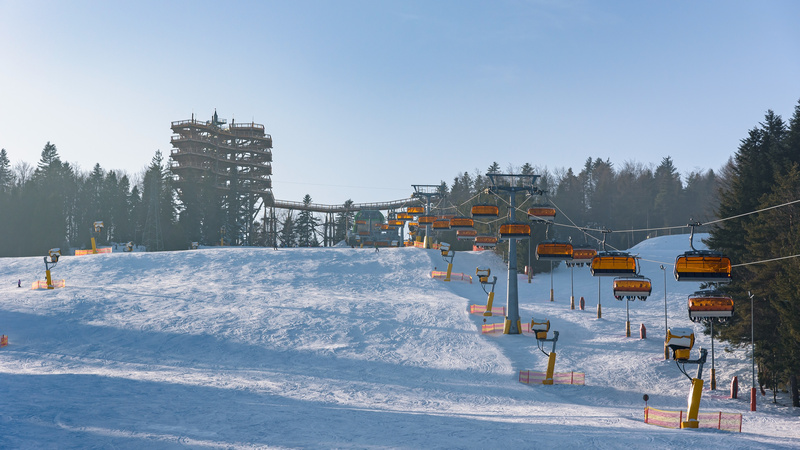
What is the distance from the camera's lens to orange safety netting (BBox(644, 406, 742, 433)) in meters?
19.6

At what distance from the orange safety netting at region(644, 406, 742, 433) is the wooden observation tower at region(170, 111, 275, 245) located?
73796mm

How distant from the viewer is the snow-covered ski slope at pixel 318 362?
17.2 metres

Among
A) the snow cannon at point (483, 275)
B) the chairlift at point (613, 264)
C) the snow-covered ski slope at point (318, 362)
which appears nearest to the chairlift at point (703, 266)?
the chairlift at point (613, 264)

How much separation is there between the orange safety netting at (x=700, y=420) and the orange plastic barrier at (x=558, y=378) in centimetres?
646

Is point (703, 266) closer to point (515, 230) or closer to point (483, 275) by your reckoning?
point (515, 230)

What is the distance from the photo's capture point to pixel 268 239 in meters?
96.9

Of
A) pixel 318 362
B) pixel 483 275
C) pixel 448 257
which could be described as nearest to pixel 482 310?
pixel 483 275

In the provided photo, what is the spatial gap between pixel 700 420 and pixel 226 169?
283 feet

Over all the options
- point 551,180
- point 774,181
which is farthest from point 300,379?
point 551,180

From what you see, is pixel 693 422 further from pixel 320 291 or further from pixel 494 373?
pixel 320 291

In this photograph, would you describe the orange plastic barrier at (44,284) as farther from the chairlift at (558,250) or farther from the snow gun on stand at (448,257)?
the chairlift at (558,250)

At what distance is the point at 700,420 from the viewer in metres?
20.1

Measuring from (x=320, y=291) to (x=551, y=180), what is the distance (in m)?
97.4

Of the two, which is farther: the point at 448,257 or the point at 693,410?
the point at 448,257
